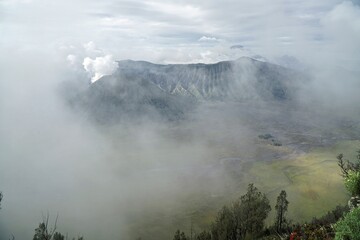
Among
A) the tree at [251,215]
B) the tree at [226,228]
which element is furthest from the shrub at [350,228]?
the tree at [226,228]

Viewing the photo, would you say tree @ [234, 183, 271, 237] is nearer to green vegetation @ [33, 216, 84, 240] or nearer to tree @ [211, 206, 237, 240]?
tree @ [211, 206, 237, 240]

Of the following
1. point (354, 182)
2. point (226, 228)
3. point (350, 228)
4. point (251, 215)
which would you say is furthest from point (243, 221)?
point (350, 228)

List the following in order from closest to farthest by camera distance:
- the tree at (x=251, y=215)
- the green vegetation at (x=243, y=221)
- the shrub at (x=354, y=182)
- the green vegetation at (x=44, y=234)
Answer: the shrub at (x=354, y=182) → the green vegetation at (x=44, y=234) → the tree at (x=251, y=215) → the green vegetation at (x=243, y=221)

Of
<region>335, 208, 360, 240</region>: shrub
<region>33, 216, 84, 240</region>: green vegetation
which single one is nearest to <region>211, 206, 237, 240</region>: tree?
<region>33, 216, 84, 240</region>: green vegetation

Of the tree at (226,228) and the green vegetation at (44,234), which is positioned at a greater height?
the tree at (226,228)

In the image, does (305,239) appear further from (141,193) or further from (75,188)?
(75,188)

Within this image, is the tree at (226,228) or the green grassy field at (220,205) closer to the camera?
the tree at (226,228)

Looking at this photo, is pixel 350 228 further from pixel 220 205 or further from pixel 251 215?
pixel 220 205

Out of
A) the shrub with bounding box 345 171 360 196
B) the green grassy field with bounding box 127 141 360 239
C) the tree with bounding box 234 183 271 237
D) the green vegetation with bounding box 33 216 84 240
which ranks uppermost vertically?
the green grassy field with bounding box 127 141 360 239

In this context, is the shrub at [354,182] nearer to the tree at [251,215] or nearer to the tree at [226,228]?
the tree at [251,215]
